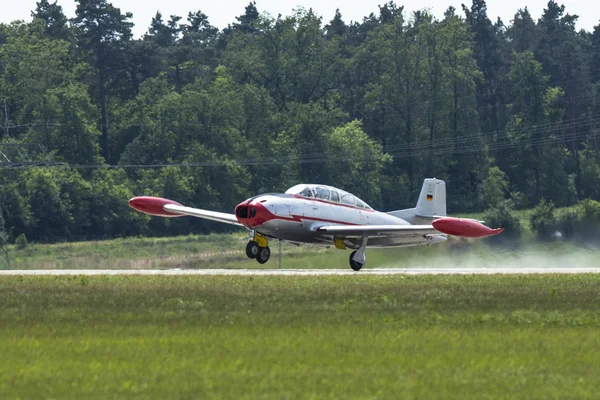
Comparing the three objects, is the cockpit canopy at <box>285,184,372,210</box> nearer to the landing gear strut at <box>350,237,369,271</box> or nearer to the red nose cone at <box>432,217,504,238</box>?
the landing gear strut at <box>350,237,369,271</box>

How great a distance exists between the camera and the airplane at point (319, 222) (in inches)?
1302

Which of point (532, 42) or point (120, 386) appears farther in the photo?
point (532, 42)

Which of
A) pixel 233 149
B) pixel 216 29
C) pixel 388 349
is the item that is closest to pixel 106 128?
pixel 233 149

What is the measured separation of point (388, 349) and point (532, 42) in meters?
122

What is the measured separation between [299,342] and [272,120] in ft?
259

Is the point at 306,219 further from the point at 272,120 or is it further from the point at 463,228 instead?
the point at 272,120

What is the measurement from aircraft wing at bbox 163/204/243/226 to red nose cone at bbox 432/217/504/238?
7.46m

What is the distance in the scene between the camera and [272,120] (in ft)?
306

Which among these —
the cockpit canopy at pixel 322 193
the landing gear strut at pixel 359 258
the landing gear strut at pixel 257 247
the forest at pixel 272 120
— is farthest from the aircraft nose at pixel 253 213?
the forest at pixel 272 120

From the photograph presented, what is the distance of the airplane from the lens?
33.1m

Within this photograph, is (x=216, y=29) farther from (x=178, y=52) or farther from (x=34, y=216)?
Answer: (x=34, y=216)

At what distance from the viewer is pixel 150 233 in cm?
Answer: 7856

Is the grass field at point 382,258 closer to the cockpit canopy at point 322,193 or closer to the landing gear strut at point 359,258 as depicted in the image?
the landing gear strut at point 359,258

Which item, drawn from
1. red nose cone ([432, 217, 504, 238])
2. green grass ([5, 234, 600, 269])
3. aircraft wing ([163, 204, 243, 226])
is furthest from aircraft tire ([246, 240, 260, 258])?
green grass ([5, 234, 600, 269])
